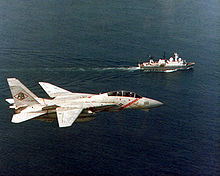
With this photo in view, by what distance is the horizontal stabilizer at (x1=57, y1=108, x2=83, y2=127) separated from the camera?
270 feet

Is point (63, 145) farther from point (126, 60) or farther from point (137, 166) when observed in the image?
Result: point (126, 60)

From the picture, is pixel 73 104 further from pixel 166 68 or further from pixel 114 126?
pixel 166 68

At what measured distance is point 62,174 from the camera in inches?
4114

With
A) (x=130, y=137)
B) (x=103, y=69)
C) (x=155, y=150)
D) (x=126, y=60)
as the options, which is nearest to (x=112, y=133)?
(x=130, y=137)

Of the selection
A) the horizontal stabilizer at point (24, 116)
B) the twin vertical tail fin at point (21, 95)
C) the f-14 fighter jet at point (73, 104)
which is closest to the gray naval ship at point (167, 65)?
the f-14 fighter jet at point (73, 104)

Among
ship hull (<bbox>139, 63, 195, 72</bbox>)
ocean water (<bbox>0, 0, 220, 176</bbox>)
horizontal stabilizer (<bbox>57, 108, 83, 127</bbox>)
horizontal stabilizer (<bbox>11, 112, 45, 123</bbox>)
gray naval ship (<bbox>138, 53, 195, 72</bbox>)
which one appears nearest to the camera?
horizontal stabilizer (<bbox>57, 108, 83, 127</bbox>)

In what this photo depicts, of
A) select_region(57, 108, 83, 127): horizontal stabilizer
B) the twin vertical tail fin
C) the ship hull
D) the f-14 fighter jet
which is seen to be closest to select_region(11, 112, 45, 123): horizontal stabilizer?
the f-14 fighter jet

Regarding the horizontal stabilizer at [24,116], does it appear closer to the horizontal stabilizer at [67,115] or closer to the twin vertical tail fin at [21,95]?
the twin vertical tail fin at [21,95]

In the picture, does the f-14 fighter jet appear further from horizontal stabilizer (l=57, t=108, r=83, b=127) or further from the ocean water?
the ocean water

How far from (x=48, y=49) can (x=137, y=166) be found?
102 meters

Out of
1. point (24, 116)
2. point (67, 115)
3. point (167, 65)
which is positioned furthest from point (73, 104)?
point (167, 65)

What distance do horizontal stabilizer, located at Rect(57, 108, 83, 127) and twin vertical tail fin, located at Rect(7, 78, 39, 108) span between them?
8.18m

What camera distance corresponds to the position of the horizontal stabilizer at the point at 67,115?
270 ft

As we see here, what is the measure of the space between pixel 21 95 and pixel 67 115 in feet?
45.5
